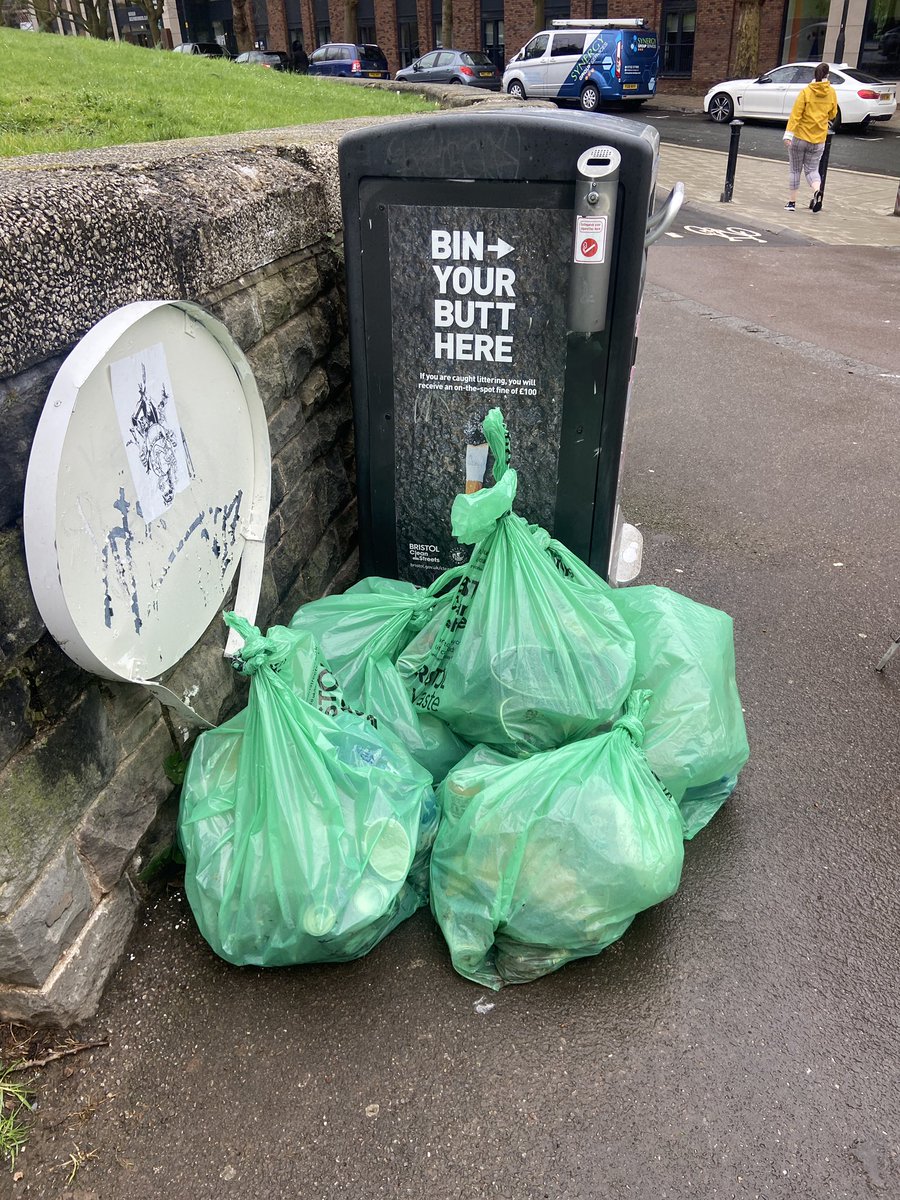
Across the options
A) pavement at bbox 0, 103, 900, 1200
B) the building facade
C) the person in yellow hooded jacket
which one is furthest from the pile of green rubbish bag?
the building facade

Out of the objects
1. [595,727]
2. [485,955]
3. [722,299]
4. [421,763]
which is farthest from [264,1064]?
[722,299]

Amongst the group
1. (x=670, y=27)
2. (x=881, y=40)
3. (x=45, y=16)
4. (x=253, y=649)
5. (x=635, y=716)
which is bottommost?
(x=635, y=716)

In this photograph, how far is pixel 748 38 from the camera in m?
23.5

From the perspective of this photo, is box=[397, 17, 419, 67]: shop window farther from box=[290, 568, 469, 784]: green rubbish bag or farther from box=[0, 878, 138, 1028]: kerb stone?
box=[0, 878, 138, 1028]: kerb stone

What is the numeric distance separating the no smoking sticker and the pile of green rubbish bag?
0.55 m

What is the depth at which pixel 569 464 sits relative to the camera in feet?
8.59

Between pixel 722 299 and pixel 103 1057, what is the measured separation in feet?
24.2

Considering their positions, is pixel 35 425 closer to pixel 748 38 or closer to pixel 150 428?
pixel 150 428

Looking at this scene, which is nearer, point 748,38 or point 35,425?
point 35,425

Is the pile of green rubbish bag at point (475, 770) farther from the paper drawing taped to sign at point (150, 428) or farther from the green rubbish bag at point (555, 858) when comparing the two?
the paper drawing taped to sign at point (150, 428)

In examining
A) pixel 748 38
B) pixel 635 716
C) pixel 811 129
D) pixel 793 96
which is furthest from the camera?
pixel 748 38

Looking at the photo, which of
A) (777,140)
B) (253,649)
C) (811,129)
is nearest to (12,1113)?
(253,649)

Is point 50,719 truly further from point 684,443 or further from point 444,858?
point 684,443

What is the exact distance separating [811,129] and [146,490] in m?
12.0
